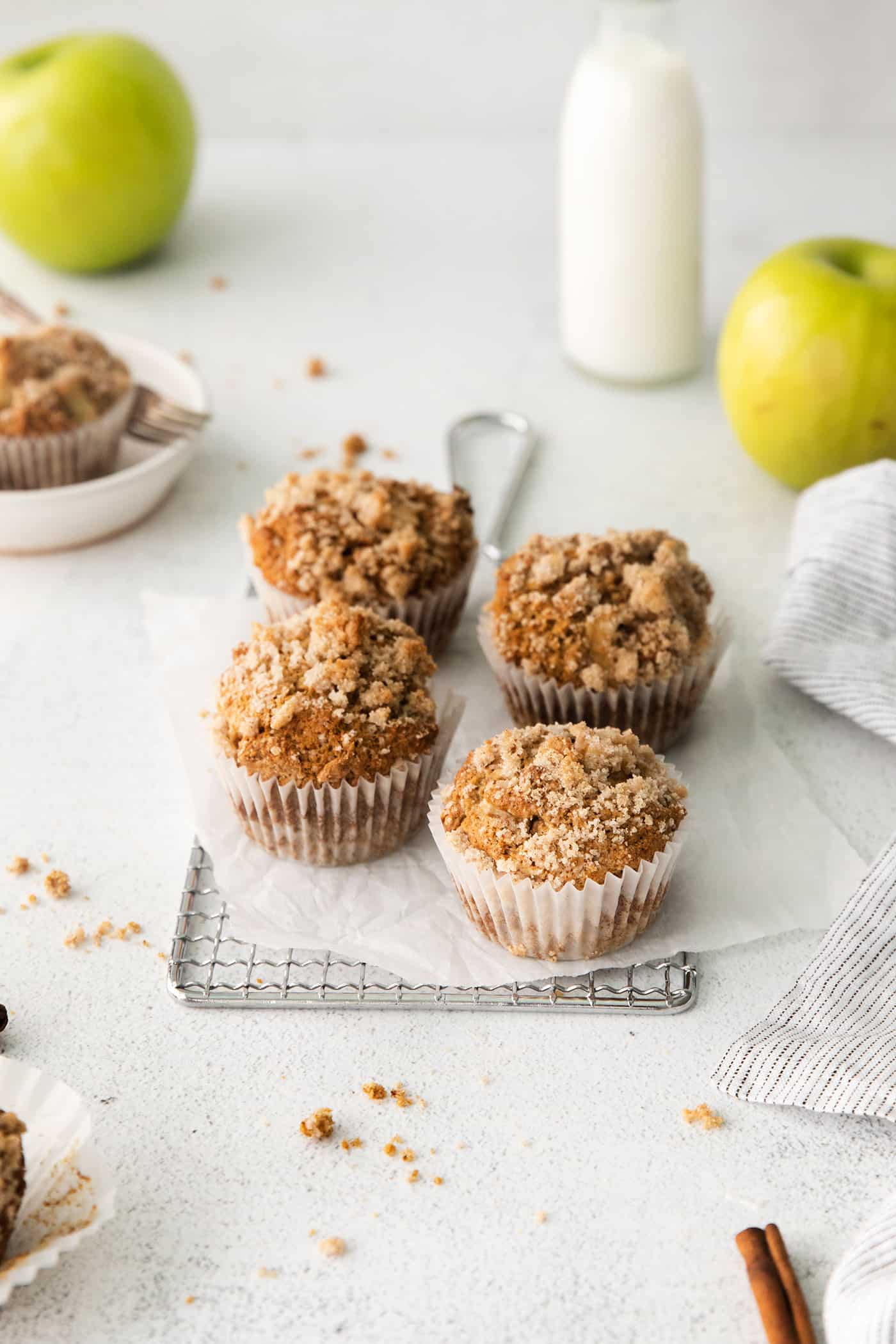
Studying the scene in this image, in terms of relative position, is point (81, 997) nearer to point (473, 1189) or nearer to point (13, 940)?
point (13, 940)

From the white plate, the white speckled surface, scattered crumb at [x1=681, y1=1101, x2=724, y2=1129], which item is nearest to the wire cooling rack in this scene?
the white speckled surface

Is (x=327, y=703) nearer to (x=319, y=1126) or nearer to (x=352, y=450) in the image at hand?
(x=319, y=1126)

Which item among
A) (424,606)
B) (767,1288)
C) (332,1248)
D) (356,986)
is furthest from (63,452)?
(767,1288)

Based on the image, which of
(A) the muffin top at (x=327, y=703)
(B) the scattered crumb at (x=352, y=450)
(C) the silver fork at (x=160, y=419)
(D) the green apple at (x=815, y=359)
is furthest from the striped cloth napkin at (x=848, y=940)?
(C) the silver fork at (x=160, y=419)

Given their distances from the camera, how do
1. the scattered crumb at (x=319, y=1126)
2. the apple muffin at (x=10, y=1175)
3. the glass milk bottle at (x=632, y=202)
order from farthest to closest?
1. the glass milk bottle at (x=632, y=202)
2. the scattered crumb at (x=319, y=1126)
3. the apple muffin at (x=10, y=1175)

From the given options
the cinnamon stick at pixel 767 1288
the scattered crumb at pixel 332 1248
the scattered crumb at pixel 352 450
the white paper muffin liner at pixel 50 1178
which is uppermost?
the cinnamon stick at pixel 767 1288

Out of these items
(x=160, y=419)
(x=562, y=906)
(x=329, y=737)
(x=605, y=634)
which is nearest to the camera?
(x=562, y=906)

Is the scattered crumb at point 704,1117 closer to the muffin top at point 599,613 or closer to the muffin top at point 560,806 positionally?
the muffin top at point 560,806

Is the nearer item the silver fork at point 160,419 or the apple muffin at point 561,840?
the apple muffin at point 561,840
